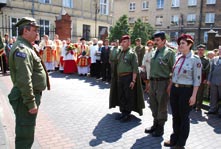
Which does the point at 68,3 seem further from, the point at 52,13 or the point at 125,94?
the point at 125,94

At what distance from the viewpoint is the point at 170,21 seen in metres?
45.4

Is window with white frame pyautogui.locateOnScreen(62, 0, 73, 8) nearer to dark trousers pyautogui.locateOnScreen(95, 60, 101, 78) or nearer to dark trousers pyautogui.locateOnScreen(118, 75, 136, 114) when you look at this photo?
dark trousers pyautogui.locateOnScreen(95, 60, 101, 78)

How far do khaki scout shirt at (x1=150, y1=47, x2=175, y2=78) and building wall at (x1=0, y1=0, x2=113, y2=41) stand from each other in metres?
20.3

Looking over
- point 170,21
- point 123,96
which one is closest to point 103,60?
point 123,96

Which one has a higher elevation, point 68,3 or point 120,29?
point 68,3

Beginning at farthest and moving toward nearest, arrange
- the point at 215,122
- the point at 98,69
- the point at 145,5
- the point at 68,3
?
1. the point at 145,5
2. the point at 68,3
3. the point at 98,69
4. the point at 215,122

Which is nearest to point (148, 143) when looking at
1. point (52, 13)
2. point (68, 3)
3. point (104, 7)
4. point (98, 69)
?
point (98, 69)

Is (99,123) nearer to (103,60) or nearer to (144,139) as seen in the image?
(144,139)

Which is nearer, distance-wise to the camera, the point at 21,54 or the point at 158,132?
the point at 21,54

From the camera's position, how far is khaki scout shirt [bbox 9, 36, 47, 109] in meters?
3.28

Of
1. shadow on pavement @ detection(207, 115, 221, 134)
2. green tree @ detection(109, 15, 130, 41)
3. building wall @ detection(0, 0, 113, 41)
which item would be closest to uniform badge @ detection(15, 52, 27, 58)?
shadow on pavement @ detection(207, 115, 221, 134)

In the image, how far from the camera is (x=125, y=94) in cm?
650

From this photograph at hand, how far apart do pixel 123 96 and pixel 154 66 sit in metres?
1.59

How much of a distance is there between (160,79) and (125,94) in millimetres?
1439
